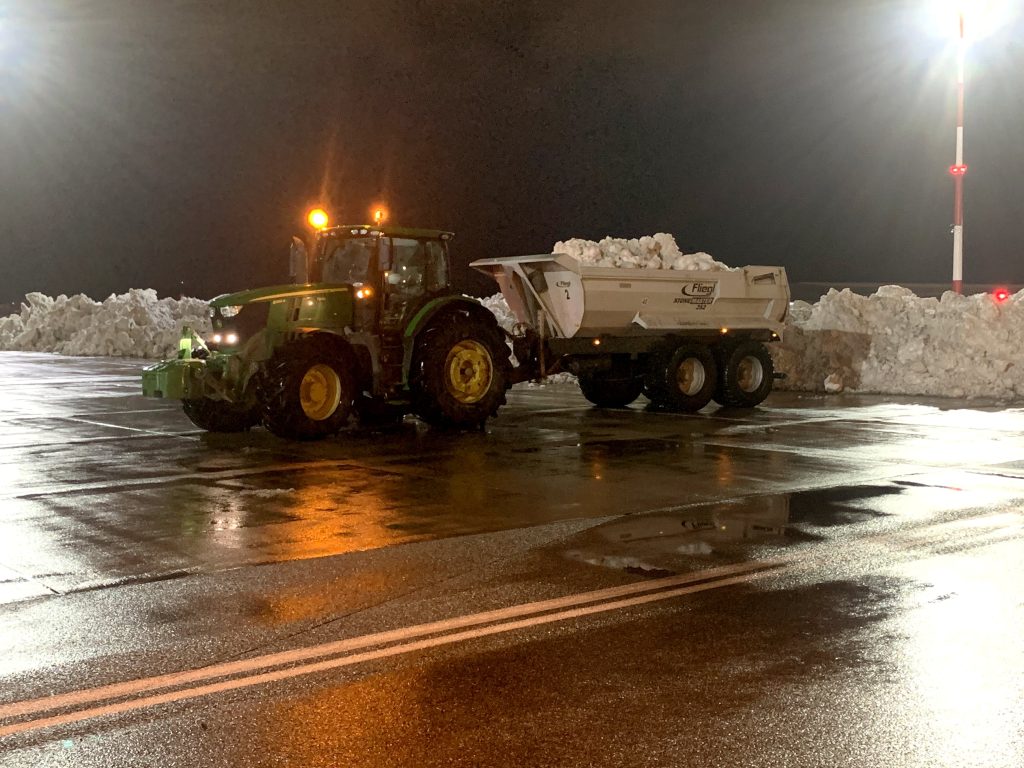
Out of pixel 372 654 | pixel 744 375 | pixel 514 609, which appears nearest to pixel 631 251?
pixel 744 375

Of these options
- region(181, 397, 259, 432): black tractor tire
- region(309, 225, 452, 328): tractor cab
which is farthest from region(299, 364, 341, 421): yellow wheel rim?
region(181, 397, 259, 432): black tractor tire

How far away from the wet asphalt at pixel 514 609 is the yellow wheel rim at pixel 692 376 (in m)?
5.76

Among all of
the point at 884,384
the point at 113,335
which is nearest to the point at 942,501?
the point at 884,384

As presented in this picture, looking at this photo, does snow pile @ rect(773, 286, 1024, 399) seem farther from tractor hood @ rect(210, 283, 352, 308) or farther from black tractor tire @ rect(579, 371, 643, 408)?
tractor hood @ rect(210, 283, 352, 308)

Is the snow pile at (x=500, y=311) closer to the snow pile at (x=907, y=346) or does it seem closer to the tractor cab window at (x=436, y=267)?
the snow pile at (x=907, y=346)

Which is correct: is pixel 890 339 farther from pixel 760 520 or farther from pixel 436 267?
pixel 760 520

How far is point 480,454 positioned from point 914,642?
798 centimetres

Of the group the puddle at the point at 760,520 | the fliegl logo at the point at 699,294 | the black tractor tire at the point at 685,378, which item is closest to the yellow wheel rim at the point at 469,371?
the black tractor tire at the point at 685,378

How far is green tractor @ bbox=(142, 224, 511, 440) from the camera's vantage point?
14.6 m

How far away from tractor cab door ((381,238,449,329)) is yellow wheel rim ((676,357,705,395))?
491 cm

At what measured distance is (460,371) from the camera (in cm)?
1597

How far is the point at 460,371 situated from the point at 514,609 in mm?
9526

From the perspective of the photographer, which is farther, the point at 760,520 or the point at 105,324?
the point at 105,324

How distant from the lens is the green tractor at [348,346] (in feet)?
47.9
